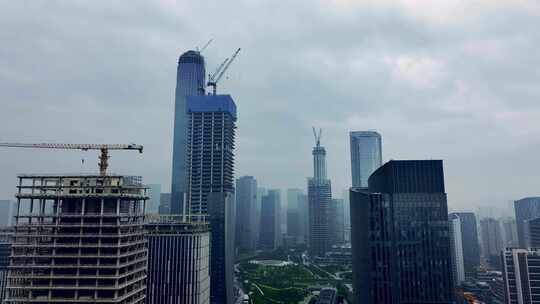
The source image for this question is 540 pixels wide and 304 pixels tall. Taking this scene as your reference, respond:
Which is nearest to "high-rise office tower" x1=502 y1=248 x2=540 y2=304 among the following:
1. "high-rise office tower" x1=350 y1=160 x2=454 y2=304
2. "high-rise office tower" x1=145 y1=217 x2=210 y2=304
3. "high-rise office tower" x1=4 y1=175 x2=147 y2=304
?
"high-rise office tower" x1=350 y1=160 x2=454 y2=304

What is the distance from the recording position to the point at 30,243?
84.0 m

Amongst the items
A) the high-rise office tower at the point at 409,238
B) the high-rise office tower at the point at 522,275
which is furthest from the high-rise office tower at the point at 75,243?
the high-rise office tower at the point at 522,275

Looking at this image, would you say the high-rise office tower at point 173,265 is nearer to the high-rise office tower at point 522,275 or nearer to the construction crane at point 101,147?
the construction crane at point 101,147

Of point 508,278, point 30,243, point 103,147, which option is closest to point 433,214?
point 508,278

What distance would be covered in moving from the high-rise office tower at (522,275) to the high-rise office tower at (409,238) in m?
70.5

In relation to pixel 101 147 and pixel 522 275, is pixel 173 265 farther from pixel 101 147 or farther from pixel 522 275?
pixel 522 275

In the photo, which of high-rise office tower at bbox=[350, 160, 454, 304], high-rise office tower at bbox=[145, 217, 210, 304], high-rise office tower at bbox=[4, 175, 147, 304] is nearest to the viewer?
high-rise office tower at bbox=[4, 175, 147, 304]

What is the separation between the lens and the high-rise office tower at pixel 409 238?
10075cm

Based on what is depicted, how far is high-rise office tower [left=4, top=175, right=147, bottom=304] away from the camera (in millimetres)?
80812

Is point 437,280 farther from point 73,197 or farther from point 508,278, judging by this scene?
point 73,197

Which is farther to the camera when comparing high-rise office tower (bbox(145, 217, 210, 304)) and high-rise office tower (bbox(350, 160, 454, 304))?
high-rise office tower (bbox(145, 217, 210, 304))

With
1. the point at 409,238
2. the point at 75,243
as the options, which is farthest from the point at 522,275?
the point at 75,243

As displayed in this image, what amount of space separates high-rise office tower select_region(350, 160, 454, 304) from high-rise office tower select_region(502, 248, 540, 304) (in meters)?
70.5

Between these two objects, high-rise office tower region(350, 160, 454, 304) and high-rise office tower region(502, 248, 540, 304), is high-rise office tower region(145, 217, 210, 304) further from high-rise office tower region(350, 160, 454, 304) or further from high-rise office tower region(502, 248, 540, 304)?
high-rise office tower region(502, 248, 540, 304)
